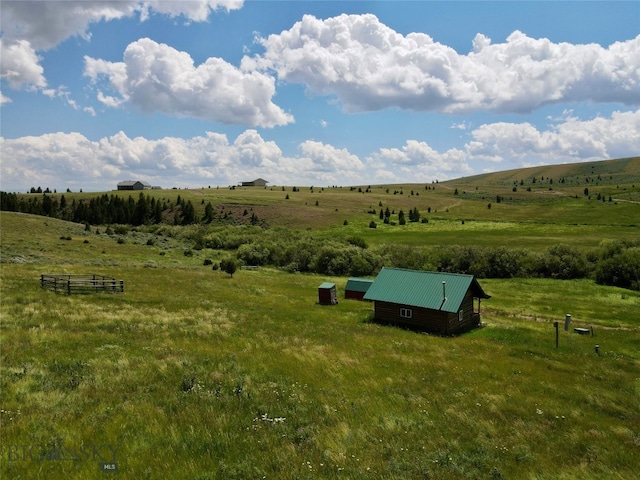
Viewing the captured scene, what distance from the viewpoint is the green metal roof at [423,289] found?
113 feet

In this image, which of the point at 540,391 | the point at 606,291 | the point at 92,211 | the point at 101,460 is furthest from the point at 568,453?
the point at 92,211

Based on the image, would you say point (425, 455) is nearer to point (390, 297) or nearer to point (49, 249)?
point (390, 297)

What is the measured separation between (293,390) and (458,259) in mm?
58405

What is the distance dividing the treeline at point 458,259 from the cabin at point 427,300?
2973 centimetres

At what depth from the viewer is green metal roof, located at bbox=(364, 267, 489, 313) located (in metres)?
34.4

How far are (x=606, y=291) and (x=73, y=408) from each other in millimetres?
63379

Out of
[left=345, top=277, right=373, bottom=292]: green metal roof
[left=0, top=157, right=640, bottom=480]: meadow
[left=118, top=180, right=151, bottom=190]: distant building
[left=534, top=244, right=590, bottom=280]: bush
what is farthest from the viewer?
[left=118, top=180, right=151, bottom=190]: distant building

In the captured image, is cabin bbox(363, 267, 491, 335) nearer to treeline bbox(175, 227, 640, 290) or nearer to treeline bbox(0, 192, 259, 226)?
treeline bbox(175, 227, 640, 290)

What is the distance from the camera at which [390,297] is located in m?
37.3

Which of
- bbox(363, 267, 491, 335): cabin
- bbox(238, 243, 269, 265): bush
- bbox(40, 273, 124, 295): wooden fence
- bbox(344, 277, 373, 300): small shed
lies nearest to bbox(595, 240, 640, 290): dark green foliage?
bbox(363, 267, 491, 335): cabin

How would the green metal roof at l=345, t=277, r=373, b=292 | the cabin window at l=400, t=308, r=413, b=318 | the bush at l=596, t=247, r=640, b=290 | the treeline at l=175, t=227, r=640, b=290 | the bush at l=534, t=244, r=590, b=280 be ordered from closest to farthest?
the cabin window at l=400, t=308, r=413, b=318
the green metal roof at l=345, t=277, r=373, b=292
the bush at l=596, t=247, r=640, b=290
the treeline at l=175, t=227, r=640, b=290
the bush at l=534, t=244, r=590, b=280

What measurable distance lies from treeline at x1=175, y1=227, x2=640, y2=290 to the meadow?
19644mm

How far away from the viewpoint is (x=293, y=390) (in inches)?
614

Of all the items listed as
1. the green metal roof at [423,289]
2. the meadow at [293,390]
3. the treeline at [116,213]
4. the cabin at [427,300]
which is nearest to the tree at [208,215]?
the treeline at [116,213]
